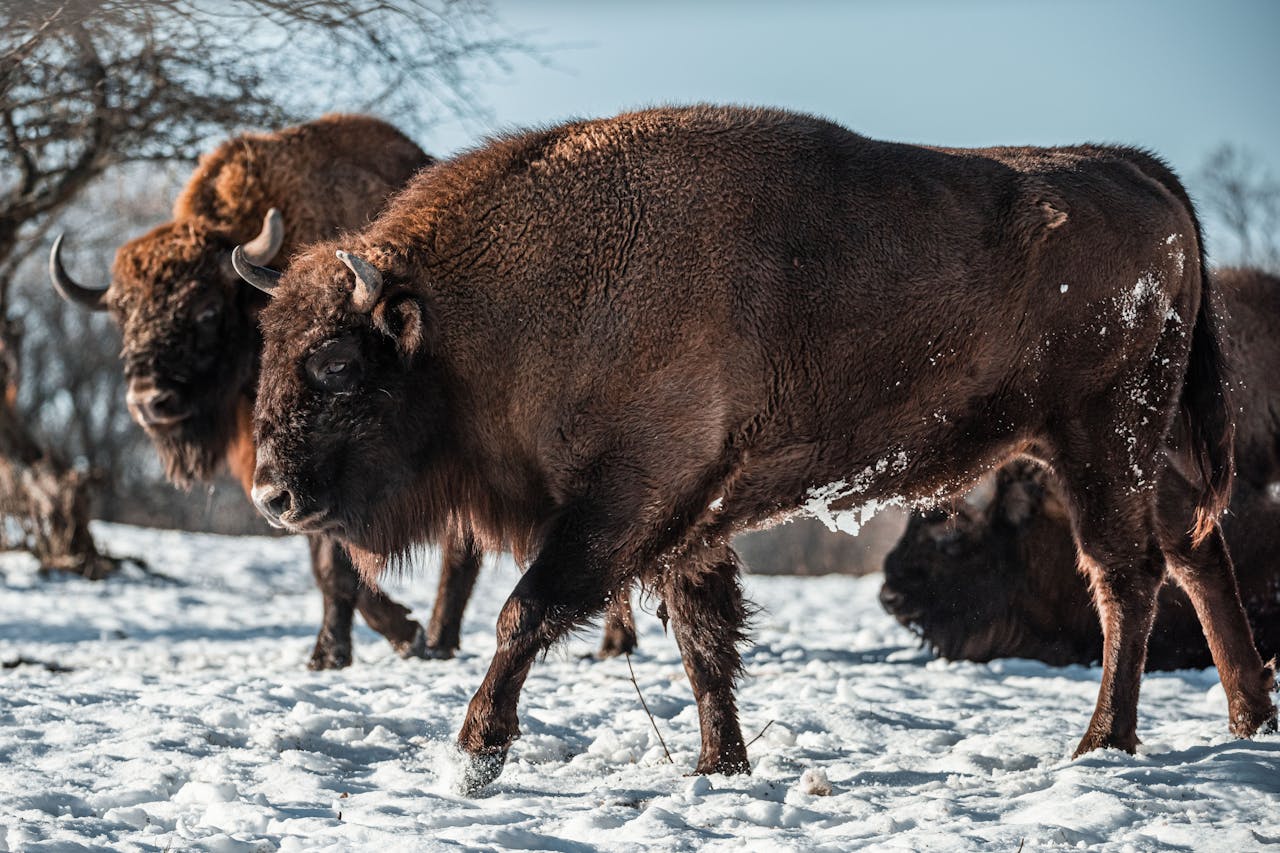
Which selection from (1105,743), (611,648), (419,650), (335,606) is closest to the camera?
(1105,743)

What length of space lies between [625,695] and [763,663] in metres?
1.63

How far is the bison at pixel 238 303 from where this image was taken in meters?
6.76

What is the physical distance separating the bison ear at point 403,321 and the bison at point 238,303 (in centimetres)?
257

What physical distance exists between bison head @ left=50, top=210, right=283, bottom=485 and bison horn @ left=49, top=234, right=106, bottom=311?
17 cm

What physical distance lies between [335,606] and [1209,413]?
4495 mm

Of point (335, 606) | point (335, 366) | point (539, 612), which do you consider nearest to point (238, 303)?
point (335, 606)

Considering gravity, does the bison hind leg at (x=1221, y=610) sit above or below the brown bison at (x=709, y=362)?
below

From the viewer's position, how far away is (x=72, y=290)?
7.45m

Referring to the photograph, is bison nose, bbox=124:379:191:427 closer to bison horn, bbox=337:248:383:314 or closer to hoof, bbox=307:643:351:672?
hoof, bbox=307:643:351:672

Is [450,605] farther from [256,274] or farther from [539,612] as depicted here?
[539,612]

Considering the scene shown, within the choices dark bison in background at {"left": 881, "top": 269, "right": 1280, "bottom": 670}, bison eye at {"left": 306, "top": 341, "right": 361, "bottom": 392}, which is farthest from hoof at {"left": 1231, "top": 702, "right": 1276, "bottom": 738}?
bison eye at {"left": 306, "top": 341, "right": 361, "bottom": 392}

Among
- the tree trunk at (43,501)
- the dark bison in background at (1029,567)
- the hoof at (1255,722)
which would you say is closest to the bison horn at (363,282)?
the hoof at (1255,722)

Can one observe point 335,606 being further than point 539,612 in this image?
Yes

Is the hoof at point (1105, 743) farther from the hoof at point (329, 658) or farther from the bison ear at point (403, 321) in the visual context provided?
the hoof at point (329, 658)
